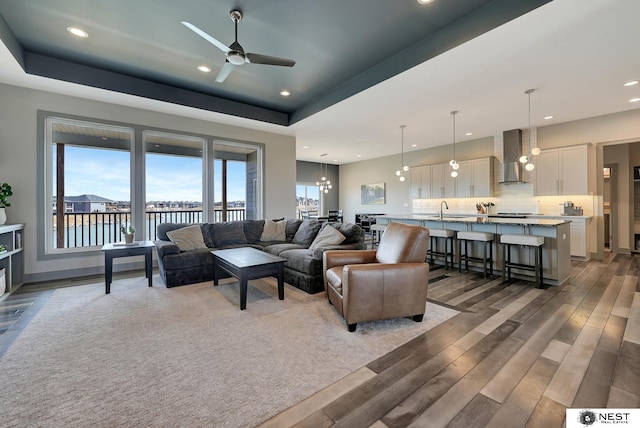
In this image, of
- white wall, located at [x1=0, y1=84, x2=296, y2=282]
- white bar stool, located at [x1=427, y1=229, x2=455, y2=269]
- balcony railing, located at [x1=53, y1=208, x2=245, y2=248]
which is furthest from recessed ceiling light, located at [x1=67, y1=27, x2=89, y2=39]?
white bar stool, located at [x1=427, y1=229, x2=455, y2=269]

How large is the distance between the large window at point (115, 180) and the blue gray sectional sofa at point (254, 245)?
100 centimetres

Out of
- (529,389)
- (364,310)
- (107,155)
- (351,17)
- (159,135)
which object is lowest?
(529,389)

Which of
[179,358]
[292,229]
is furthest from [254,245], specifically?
[179,358]

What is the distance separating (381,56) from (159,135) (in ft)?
14.1

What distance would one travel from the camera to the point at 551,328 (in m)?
2.67

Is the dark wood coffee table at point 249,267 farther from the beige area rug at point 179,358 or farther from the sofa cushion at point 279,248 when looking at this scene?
the sofa cushion at point 279,248

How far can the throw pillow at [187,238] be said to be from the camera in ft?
14.6

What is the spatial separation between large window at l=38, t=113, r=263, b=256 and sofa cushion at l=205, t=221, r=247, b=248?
0.90 metres

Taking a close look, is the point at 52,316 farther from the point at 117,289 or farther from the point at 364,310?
the point at 364,310

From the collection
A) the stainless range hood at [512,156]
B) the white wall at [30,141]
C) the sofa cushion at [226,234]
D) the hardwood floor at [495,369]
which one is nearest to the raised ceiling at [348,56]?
the white wall at [30,141]

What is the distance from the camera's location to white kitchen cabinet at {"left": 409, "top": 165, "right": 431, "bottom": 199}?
8.53 m

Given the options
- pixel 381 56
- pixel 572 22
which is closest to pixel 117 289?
pixel 381 56

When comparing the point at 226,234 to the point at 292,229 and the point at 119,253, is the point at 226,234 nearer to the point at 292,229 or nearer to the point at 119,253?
the point at 292,229

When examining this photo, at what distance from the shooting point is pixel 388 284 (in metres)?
2.64
